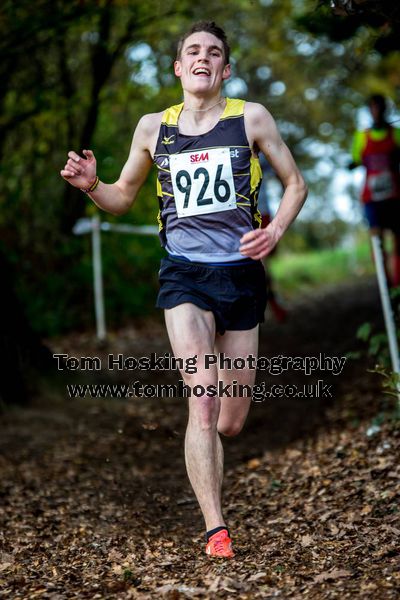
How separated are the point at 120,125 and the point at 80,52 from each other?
4.80 feet

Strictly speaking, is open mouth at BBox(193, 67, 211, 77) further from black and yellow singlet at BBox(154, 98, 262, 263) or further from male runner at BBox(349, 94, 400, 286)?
male runner at BBox(349, 94, 400, 286)

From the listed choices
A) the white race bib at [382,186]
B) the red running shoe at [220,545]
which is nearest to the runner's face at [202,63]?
the red running shoe at [220,545]

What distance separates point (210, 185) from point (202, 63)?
0.61m

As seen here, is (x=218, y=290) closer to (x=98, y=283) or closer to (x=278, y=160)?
(x=278, y=160)

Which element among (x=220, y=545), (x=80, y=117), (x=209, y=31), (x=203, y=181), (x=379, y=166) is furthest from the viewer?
(x=80, y=117)

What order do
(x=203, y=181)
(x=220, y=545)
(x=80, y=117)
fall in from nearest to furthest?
(x=220, y=545) < (x=203, y=181) < (x=80, y=117)

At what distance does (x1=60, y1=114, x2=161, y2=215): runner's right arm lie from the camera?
3.75 metres

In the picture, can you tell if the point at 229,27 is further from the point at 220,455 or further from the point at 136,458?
the point at 220,455

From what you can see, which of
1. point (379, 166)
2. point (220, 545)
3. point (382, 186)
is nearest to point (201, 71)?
point (220, 545)

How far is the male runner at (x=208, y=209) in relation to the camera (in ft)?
11.8

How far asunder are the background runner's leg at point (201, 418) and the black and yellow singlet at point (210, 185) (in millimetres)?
340

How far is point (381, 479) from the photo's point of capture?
4441 millimetres

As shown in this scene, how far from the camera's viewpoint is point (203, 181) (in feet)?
12.1

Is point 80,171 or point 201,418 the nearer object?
point 201,418
